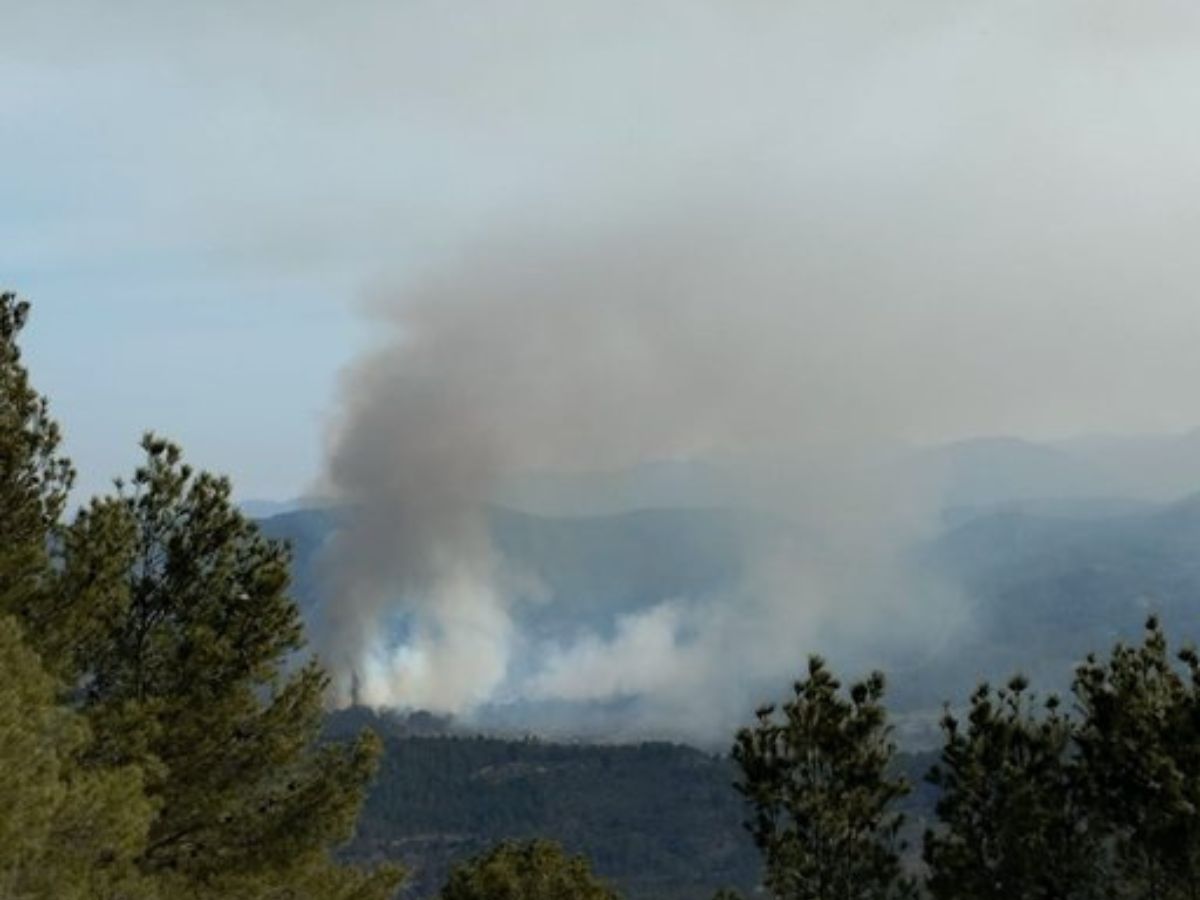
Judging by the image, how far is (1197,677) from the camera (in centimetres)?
3512

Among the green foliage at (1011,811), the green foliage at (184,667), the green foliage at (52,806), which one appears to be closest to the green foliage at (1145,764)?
the green foliage at (1011,811)

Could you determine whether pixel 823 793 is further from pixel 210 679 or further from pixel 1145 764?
pixel 210 679

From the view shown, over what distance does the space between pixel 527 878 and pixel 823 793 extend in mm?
24595

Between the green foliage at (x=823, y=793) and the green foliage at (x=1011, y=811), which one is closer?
the green foliage at (x=823, y=793)

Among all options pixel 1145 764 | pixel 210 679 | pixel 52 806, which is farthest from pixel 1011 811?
pixel 52 806

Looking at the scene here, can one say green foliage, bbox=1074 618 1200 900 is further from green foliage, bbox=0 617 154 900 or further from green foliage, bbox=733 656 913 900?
green foliage, bbox=0 617 154 900

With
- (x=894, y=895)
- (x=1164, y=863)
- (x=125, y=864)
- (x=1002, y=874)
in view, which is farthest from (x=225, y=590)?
(x=1164, y=863)

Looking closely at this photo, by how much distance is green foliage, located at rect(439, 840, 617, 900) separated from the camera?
56875 mm

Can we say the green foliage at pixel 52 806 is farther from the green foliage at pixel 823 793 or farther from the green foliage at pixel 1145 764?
the green foliage at pixel 1145 764

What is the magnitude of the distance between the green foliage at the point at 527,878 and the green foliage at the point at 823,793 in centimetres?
2253

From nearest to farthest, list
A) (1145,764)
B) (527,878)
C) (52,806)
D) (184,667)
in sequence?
(52,806)
(184,667)
(1145,764)
(527,878)

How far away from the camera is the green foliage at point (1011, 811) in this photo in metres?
37.1

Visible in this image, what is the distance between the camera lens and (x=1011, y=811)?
37.3 metres

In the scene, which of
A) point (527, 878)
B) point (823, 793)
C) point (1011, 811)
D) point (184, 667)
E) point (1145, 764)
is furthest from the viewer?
point (527, 878)
